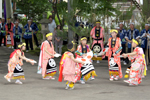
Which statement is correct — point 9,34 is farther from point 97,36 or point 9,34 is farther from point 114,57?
point 114,57

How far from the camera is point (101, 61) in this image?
53.1 ft

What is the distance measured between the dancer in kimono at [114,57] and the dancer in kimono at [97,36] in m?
3.11

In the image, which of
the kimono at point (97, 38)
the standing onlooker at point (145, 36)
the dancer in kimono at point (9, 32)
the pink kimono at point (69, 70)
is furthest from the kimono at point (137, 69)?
the dancer in kimono at point (9, 32)

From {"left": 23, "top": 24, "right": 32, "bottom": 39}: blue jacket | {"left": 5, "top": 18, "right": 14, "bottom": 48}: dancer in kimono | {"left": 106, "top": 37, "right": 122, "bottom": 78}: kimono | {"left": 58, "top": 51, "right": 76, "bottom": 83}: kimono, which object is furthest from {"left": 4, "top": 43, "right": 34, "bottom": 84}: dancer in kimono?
{"left": 5, "top": 18, "right": 14, "bottom": 48}: dancer in kimono

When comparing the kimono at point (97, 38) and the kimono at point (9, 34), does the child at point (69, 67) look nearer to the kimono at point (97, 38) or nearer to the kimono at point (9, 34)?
the kimono at point (97, 38)

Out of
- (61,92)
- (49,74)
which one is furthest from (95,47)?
(61,92)

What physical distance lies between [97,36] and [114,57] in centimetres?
384

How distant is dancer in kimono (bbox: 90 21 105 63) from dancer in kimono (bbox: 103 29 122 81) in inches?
123

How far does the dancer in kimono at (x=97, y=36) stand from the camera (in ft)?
47.6

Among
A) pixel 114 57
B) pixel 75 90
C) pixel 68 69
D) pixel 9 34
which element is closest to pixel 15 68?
pixel 68 69

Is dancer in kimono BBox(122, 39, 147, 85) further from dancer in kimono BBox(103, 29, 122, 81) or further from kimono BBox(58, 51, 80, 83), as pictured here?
kimono BBox(58, 51, 80, 83)

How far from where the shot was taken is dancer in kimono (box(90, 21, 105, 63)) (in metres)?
14.5

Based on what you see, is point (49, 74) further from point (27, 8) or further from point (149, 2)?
point (27, 8)

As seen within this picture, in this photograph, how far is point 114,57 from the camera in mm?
11102
